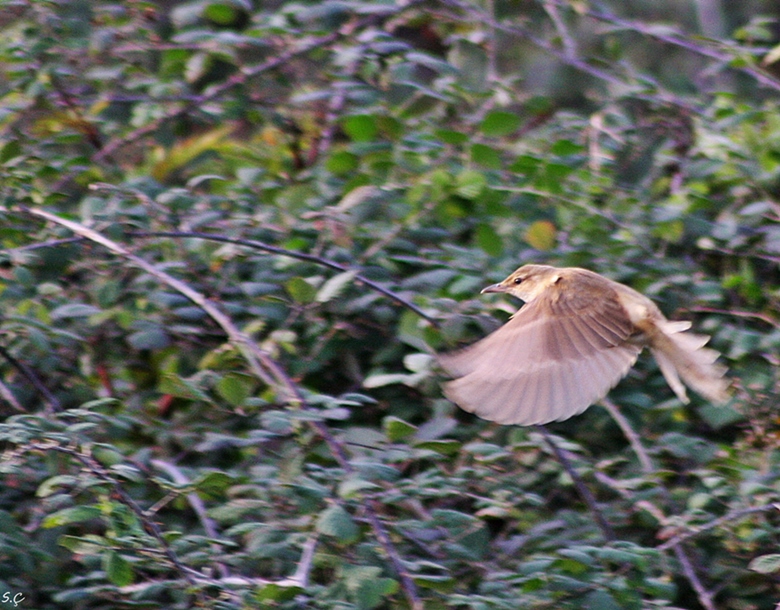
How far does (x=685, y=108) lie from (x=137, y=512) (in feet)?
9.23

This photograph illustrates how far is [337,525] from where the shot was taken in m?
2.25

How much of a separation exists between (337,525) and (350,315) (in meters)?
1.05

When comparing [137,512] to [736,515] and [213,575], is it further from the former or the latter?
[736,515]

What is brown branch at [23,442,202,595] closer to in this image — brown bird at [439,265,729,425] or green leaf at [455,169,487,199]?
brown bird at [439,265,729,425]

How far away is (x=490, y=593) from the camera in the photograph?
2.51 metres

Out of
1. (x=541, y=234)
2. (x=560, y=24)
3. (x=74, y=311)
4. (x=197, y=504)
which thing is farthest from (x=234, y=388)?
(x=560, y=24)

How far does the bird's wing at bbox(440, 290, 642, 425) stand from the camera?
2.46 metres

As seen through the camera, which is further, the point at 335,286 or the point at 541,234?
the point at 541,234

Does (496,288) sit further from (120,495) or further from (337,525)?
(120,495)

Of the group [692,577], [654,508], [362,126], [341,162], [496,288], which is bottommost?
[692,577]

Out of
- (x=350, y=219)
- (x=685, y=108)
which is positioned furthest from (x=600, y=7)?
(x=350, y=219)

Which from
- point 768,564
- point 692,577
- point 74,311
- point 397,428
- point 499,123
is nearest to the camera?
point 768,564

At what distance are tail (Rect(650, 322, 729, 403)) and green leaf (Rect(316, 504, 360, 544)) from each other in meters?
1.11

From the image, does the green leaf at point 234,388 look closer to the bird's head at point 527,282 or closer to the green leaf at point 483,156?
the bird's head at point 527,282
